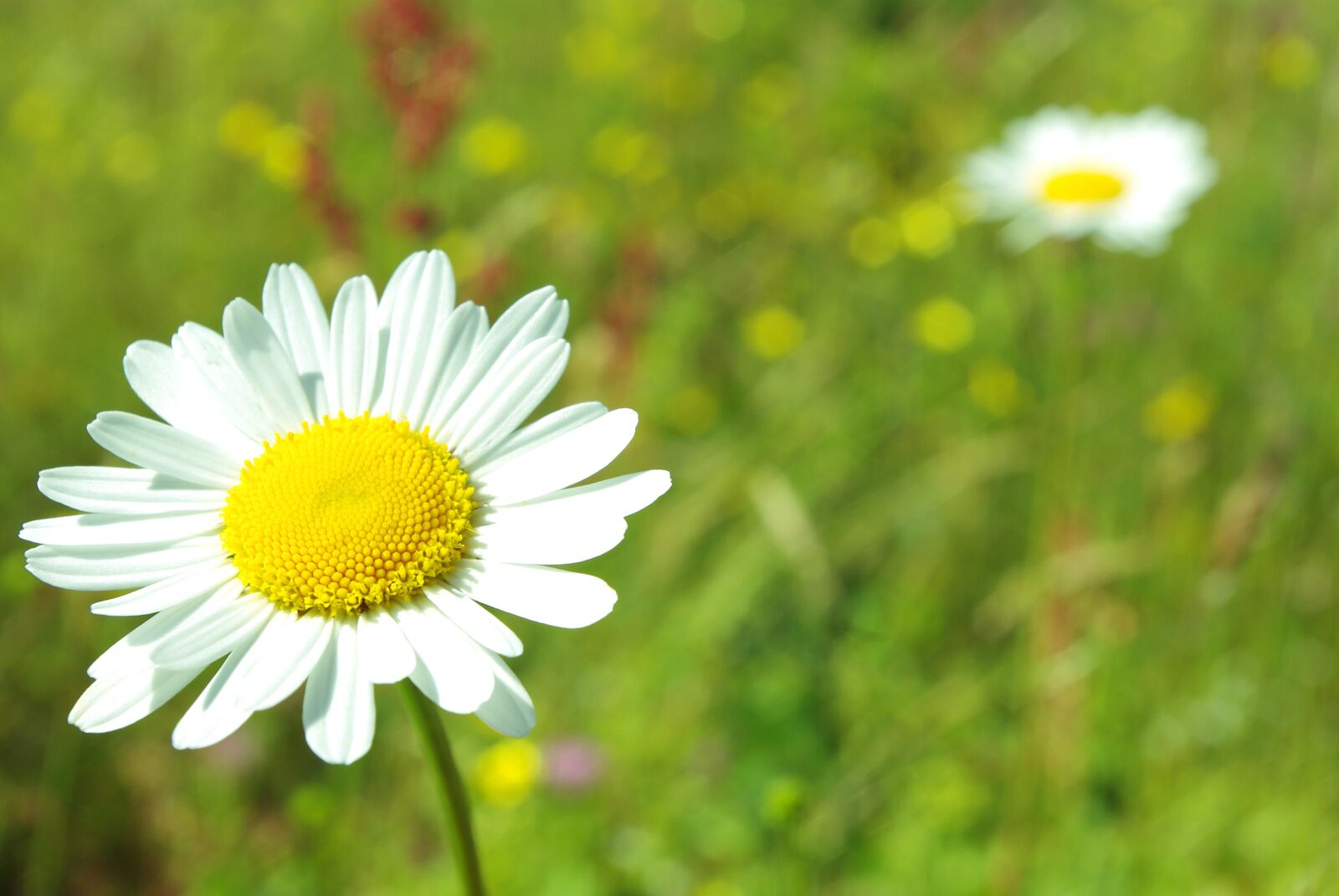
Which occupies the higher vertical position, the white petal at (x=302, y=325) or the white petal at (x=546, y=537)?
the white petal at (x=302, y=325)

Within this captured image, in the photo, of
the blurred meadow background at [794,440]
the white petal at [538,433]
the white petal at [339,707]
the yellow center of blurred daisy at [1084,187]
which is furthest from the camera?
the yellow center of blurred daisy at [1084,187]

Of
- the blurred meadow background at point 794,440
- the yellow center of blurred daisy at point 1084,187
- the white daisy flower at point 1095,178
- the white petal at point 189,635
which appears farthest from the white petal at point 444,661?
the yellow center of blurred daisy at point 1084,187

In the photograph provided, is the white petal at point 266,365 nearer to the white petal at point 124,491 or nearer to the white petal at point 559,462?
the white petal at point 124,491

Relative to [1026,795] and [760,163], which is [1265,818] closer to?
[1026,795]

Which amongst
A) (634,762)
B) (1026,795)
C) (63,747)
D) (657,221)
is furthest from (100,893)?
(657,221)

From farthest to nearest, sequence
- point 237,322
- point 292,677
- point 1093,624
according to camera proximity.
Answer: point 1093,624 < point 237,322 < point 292,677

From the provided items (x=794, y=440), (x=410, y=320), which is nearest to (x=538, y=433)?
(x=410, y=320)

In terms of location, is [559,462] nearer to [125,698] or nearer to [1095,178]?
[125,698]
